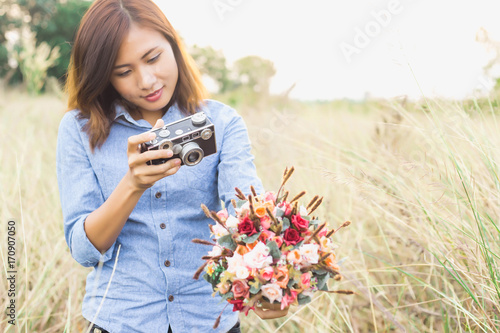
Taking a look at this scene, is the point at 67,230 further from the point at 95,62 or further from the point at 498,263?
the point at 498,263

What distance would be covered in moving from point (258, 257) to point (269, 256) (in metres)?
0.02

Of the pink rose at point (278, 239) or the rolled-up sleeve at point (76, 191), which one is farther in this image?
the rolled-up sleeve at point (76, 191)

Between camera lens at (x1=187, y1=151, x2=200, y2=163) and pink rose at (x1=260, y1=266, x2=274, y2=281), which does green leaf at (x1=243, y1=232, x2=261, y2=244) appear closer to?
pink rose at (x1=260, y1=266, x2=274, y2=281)

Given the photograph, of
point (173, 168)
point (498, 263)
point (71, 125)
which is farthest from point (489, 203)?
point (71, 125)

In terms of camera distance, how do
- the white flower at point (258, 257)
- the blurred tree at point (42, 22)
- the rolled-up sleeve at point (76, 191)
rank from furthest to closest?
the blurred tree at point (42, 22), the rolled-up sleeve at point (76, 191), the white flower at point (258, 257)

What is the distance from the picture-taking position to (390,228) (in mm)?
1907

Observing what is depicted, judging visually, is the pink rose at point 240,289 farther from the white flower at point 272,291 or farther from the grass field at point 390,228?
the grass field at point 390,228

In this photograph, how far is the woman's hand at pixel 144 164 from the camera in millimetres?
1073

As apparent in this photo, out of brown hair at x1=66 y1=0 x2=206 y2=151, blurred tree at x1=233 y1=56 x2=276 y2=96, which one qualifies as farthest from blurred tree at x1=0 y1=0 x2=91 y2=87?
brown hair at x1=66 y1=0 x2=206 y2=151

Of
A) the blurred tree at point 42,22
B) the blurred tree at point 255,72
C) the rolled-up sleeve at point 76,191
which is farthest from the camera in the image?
the blurred tree at point 42,22

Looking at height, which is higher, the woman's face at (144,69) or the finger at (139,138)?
the woman's face at (144,69)

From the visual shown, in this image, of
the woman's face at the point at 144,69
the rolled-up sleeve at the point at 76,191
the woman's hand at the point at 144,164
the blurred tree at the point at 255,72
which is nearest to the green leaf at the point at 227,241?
the woman's hand at the point at 144,164

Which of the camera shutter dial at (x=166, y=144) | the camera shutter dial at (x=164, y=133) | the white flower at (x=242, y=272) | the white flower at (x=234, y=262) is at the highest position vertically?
the camera shutter dial at (x=164, y=133)

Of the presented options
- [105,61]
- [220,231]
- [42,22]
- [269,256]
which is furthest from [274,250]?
[42,22]
